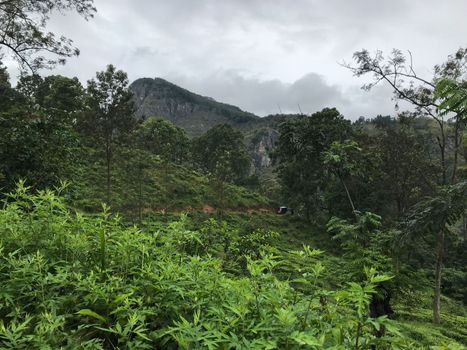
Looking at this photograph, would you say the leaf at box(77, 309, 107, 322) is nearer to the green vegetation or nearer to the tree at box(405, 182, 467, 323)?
the green vegetation

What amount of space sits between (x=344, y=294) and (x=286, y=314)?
35cm

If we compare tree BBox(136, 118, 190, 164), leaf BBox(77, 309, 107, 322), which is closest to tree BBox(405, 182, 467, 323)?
leaf BBox(77, 309, 107, 322)

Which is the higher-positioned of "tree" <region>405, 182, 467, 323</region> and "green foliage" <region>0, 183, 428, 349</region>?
"tree" <region>405, 182, 467, 323</region>

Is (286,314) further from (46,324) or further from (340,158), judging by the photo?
(340,158)

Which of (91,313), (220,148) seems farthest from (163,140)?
(91,313)

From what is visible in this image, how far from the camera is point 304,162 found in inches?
1315

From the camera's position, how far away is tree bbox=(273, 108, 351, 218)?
96.2ft

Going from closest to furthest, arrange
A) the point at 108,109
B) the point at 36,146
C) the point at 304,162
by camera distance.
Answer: the point at 36,146 → the point at 108,109 → the point at 304,162

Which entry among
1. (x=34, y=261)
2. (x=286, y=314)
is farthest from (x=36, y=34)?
(x=286, y=314)

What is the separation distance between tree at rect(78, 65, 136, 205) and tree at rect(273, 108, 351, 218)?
495 inches

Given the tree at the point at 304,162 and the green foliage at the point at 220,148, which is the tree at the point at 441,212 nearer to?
the tree at the point at 304,162

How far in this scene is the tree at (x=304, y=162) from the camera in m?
29.3

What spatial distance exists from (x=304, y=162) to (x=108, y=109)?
19.1m

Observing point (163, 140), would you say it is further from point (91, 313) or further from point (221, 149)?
point (91, 313)
